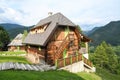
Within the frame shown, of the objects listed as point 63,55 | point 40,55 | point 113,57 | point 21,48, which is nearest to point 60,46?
point 63,55

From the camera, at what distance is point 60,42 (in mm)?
33312

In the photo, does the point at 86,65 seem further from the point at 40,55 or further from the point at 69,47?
the point at 40,55

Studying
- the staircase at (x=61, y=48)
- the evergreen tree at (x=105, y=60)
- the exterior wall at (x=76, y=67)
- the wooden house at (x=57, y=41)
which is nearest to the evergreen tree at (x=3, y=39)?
the evergreen tree at (x=105, y=60)

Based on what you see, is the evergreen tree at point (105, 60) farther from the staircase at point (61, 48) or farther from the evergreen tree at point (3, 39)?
the staircase at point (61, 48)

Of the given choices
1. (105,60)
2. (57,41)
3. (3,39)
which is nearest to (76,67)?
(57,41)

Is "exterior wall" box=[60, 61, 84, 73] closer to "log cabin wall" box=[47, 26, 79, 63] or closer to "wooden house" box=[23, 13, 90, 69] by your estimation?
"wooden house" box=[23, 13, 90, 69]

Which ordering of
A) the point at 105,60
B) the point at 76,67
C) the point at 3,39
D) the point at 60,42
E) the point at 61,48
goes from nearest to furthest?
the point at 76,67 < the point at 61,48 < the point at 60,42 < the point at 105,60 < the point at 3,39

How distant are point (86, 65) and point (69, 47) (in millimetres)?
4300

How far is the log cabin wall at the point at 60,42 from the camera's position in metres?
32.0

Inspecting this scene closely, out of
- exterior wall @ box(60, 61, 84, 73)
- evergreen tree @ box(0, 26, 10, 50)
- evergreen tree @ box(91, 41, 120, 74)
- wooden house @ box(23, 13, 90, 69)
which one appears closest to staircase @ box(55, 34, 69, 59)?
wooden house @ box(23, 13, 90, 69)

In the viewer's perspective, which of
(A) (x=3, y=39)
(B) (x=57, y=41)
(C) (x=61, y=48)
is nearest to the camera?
(C) (x=61, y=48)

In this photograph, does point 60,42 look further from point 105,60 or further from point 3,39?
point 3,39

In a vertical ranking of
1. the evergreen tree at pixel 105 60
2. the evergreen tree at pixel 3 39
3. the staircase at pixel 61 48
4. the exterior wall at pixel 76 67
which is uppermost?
the evergreen tree at pixel 3 39

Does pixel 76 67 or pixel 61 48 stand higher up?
pixel 61 48
